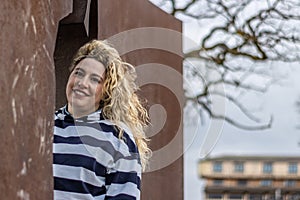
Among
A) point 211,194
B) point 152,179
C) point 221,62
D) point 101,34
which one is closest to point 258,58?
point 221,62

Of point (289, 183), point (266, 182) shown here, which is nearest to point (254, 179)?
point (266, 182)

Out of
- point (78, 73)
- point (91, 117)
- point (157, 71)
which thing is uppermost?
point (157, 71)

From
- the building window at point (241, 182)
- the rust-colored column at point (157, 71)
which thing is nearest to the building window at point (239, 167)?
the building window at point (241, 182)

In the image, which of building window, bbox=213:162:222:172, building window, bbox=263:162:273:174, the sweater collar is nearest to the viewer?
the sweater collar

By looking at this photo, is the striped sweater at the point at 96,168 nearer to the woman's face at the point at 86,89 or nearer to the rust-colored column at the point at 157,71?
the woman's face at the point at 86,89

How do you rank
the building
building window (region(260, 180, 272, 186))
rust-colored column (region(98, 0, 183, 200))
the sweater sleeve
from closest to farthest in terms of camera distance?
the sweater sleeve → rust-colored column (region(98, 0, 183, 200)) → the building → building window (region(260, 180, 272, 186))

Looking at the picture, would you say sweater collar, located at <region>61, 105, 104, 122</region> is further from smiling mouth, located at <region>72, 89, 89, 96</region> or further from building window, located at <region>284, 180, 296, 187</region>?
building window, located at <region>284, 180, 296, 187</region>

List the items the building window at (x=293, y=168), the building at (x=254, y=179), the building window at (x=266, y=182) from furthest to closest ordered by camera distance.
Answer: the building window at (x=266, y=182) < the building window at (x=293, y=168) < the building at (x=254, y=179)

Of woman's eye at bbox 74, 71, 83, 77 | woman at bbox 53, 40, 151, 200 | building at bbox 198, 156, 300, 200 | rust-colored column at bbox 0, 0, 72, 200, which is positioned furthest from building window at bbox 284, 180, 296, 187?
rust-colored column at bbox 0, 0, 72, 200

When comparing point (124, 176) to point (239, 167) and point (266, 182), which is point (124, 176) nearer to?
point (239, 167)

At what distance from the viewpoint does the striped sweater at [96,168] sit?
1.53 metres

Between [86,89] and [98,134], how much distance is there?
115mm

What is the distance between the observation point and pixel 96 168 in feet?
5.05

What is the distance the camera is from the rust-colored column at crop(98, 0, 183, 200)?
2.74m
